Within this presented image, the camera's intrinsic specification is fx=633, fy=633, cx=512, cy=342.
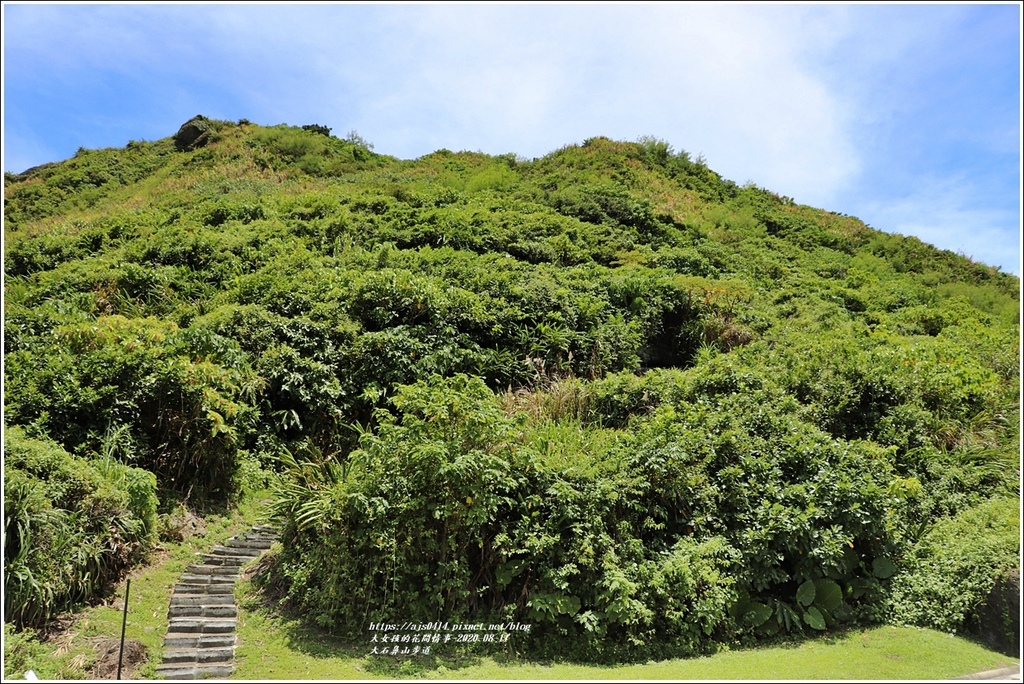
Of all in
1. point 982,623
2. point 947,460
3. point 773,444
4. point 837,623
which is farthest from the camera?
point 947,460

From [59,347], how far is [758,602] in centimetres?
1064

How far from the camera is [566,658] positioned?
6.58 m

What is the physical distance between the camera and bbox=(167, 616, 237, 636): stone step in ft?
23.0

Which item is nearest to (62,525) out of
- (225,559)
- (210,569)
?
Answer: (210,569)

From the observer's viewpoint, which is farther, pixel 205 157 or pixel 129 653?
pixel 205 157

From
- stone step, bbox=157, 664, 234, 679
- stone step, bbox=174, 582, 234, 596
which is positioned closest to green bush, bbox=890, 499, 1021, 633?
stone step, bbox=157, 664, 234, 679

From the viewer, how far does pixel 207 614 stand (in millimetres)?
7305

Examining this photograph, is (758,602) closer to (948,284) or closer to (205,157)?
(948,284)

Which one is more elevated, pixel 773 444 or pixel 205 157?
pixel 205 157

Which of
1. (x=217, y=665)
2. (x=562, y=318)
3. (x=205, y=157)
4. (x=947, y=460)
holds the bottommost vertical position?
(x=217, y=665)

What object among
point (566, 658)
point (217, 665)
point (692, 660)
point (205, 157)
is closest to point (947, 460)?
point (692, 660)

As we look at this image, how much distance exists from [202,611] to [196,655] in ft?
2.92

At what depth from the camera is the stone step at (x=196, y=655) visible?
6.44 m

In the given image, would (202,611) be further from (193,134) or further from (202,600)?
(193,134)
